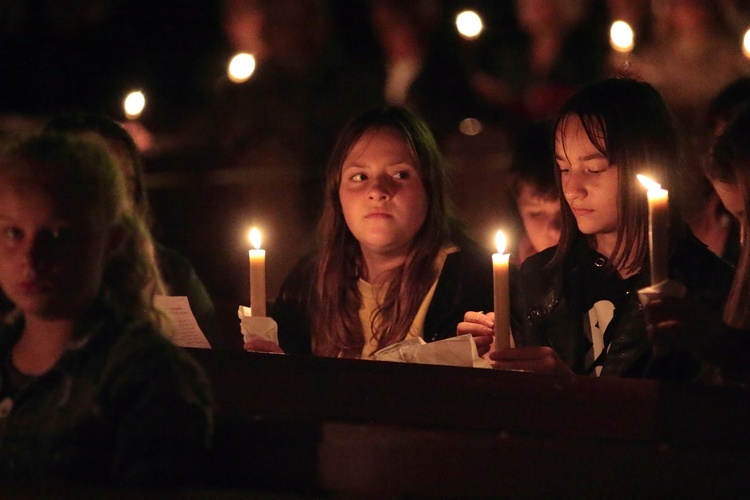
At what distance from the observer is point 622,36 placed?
4.21 metres

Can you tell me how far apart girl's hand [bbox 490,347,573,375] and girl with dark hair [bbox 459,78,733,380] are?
30 cm

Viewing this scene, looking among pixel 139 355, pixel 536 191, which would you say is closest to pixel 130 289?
pixel 139 355

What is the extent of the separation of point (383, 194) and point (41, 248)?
1411 millimetres

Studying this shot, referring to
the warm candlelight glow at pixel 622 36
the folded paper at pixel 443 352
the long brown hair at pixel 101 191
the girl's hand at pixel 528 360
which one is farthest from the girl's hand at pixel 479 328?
the warm candlelight glow at pixel 622 36

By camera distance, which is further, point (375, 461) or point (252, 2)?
point (252, 2)

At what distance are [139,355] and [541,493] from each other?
782 mm

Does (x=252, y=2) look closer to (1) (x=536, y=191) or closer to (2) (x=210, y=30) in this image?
(2) (x=210, y=30)

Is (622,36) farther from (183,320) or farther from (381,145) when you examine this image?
(183,320)

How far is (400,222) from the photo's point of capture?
9.64 feet

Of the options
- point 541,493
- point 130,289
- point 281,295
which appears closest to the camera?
point 130,289

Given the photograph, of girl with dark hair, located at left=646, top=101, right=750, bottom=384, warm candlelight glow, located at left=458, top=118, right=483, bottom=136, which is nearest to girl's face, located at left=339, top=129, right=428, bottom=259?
girl with dark hair, located at left=646, top=101, right=750, bottom=384

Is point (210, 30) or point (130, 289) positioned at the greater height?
point (210, 30)

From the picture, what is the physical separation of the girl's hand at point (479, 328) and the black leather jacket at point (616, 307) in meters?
0.17

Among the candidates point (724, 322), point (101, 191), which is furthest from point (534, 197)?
point (101, 191)
